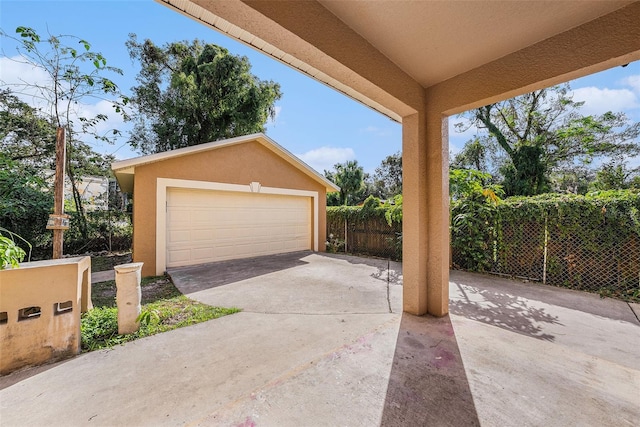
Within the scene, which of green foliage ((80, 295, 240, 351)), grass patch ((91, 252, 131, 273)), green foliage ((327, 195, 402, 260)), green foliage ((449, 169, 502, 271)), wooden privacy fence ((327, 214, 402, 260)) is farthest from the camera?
wooden privacy fence ((327, 214, 402, 260))

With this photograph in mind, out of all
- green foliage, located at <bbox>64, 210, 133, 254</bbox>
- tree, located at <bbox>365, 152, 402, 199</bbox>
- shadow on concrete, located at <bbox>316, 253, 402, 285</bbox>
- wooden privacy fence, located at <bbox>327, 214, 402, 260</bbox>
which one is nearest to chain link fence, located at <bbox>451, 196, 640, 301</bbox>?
shadow on concrete, located at <bbox>316, 253, 402, 285</bbox>

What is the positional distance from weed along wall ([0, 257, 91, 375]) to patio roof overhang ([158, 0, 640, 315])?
263 cm

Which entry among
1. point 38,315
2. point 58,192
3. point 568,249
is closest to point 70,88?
point 58,192

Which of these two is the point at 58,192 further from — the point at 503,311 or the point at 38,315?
the point at 503,311

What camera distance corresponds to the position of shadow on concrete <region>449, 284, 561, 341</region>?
2.96m

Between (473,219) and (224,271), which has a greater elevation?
(473,219)

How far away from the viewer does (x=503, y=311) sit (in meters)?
3.45

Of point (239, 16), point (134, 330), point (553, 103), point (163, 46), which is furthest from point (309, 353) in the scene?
point (163, 46)

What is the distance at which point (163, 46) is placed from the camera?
1372 centimetres

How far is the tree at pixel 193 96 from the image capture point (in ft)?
40.7

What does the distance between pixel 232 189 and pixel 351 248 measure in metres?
4.75

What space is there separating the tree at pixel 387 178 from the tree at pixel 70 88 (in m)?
21.1

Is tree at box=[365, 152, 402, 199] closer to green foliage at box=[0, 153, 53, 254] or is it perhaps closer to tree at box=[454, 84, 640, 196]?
tree at box=[454, 84, 640, 196]

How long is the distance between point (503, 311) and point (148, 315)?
4.70m
